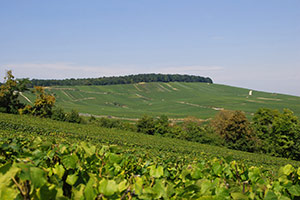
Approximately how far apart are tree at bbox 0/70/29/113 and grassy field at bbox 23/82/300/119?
32.6 m

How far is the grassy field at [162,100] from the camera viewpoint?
284 feet

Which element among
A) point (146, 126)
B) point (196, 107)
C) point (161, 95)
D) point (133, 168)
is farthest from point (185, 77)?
point (133, 168)

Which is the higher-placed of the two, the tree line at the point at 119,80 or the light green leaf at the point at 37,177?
the tree line at the point at 119,80

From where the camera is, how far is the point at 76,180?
1.74 metres

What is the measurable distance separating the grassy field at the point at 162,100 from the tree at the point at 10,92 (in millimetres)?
32570

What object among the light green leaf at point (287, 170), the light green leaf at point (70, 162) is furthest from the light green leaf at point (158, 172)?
the light green leaf at point (287, 170)

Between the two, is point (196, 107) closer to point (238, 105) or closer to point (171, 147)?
point (238, 105)

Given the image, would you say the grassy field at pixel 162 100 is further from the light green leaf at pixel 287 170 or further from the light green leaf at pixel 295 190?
the light green leaf at pixel 295 190

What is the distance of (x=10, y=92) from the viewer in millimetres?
48156

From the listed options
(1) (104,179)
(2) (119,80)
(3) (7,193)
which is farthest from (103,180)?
(2) (119,80)

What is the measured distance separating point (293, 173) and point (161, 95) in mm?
110274

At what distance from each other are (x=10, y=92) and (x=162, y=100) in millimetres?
65693

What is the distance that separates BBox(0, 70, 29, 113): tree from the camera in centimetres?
4745

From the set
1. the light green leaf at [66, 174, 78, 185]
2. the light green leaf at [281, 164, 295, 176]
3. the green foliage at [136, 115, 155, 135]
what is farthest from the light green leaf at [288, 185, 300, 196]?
the green foliage at [136, 115, 155, 135]
